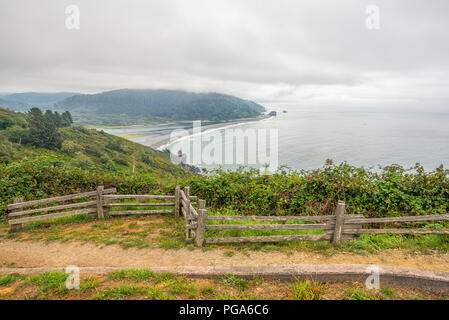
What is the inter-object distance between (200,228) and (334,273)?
313 centimetres

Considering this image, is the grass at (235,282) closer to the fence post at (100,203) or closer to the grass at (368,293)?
the grass at (368,293)

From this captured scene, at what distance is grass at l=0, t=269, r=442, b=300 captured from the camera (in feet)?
12.3

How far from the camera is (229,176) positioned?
32.8 ft

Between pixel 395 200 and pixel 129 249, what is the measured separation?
8.09 metres

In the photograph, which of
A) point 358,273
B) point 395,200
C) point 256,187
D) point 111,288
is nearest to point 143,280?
point 111,288

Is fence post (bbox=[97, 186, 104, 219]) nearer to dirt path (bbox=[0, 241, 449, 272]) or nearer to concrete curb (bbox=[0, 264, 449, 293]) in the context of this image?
dirt path (bbox=[0, 241, 449, 272])

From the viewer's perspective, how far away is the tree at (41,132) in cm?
5584

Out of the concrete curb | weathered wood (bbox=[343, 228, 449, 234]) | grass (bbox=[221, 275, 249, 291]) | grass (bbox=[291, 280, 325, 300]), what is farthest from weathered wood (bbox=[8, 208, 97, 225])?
weathered wood (bbox=[343, 228, 449, 234])

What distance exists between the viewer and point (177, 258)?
5527 mm

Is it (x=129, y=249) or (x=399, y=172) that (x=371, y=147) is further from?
(x=129, y=249)

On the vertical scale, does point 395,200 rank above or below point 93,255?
above

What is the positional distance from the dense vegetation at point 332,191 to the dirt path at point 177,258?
2131 mm

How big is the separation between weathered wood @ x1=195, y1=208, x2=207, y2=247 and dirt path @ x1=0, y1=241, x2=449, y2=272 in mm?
224

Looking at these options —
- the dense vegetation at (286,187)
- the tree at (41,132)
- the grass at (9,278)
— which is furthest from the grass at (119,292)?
the tree at (41,132)
